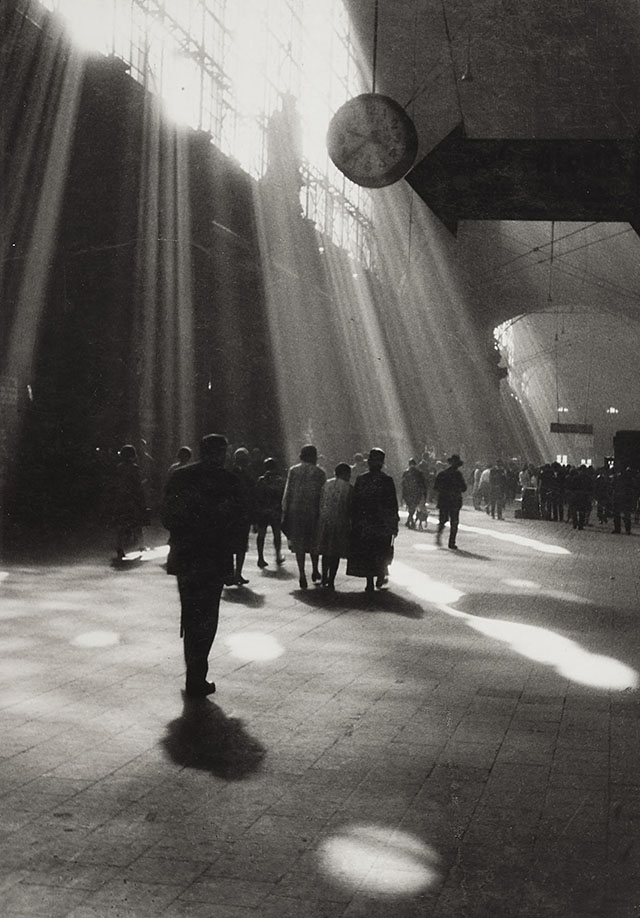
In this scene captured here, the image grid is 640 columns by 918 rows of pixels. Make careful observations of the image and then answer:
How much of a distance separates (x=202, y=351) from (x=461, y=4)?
34.2ft

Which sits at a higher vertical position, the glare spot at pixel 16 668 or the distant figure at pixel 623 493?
the distant figure at pixel 623 493

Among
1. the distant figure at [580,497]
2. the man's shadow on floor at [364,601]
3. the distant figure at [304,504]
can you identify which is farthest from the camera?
the distant figure at [580,497]

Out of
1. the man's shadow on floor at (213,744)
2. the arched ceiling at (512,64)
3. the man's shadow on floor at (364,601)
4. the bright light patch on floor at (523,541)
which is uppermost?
the arched ceiling at (512,64)

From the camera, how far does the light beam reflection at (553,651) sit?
301 inches

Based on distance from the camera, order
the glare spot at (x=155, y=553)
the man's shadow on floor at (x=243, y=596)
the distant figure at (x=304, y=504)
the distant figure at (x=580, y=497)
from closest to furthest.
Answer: the man's shadow on floor at (x=243, y=596) < the distant figure at (x=304, y=504) < the glare spot at (x=155, y=553) < the distant figure at (x=580, y=497)

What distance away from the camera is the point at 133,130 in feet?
74.5

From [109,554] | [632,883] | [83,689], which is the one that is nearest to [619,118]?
[109,554]

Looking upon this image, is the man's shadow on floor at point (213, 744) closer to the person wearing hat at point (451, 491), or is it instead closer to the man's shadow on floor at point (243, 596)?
the man's shadow on floor at point (243, 596)

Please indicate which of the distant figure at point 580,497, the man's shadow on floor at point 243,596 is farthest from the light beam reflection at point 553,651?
the distant figure at point 580,497

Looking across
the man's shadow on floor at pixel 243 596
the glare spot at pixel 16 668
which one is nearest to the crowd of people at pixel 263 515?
the man's shadow on floor at pixel 243 596

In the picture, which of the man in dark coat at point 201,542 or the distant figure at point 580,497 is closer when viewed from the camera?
the man in dark coat at point 201,542

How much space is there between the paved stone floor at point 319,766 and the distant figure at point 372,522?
5.13 feet

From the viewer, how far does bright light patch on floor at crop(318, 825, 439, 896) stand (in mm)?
3730

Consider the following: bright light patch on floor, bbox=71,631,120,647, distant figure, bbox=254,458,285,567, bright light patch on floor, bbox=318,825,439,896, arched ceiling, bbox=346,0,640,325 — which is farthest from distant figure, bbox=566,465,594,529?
bright light patch on floor, bbox=318,825,439,896
